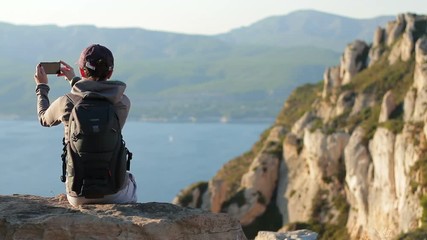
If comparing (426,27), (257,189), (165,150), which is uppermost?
(426,27)

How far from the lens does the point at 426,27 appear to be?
6225 centimetres

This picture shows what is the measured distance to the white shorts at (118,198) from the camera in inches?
297

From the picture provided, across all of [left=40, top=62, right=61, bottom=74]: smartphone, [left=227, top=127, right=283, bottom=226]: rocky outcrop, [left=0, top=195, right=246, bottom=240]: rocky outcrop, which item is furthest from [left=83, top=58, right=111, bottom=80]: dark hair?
[left=227, top=127, right=283, bottom=226]: rocky outcrop

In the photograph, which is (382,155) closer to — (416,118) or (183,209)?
(416,118)

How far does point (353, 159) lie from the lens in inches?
1859

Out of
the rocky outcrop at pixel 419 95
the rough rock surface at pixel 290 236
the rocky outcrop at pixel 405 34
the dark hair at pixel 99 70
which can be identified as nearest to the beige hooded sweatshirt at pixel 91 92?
the dark hair at pixel 99 70

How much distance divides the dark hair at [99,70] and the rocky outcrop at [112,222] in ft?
4.63

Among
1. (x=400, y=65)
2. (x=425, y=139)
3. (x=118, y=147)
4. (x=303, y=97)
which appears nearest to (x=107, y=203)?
(x=118, y=147)

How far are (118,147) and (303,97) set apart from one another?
80.3 metres

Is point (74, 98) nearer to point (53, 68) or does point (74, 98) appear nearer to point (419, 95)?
point (53, 68)

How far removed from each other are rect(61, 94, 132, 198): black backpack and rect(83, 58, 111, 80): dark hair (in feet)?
1.12

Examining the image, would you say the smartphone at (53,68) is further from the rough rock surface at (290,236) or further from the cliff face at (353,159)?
the cliff face at (353,159)

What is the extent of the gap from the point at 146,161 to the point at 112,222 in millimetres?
134613

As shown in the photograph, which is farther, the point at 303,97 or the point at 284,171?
the point at 303,97
